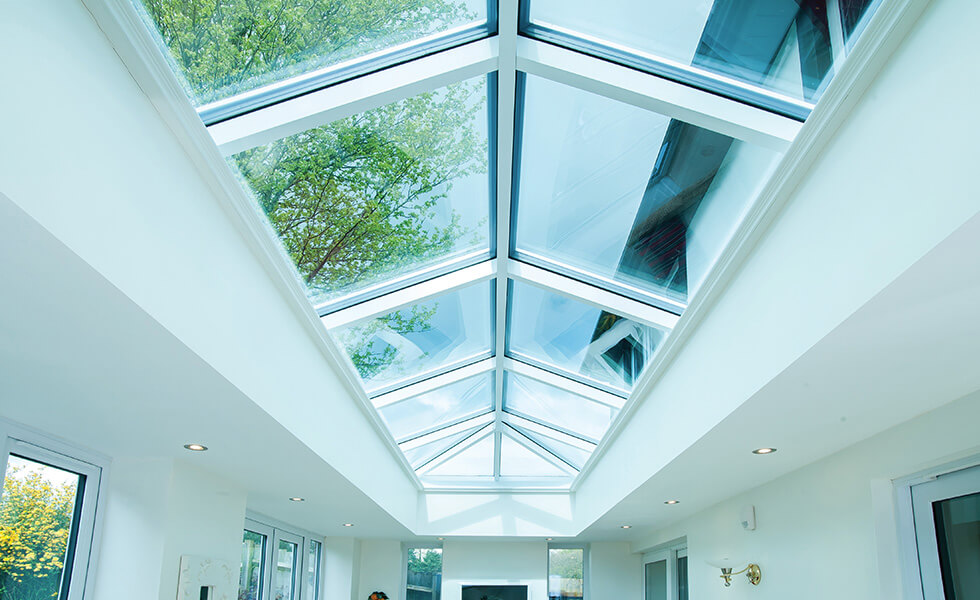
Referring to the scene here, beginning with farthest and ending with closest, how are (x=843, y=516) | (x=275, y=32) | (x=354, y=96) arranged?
(x=843, y=516)
(x=354, y=96)
(x=275, y=32)

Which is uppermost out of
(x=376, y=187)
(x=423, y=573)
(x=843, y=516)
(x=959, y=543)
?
(x=376, y=187)

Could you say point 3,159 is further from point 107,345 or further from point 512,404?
point 512,404

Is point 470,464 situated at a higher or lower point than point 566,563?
higher

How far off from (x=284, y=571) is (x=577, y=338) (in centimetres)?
447

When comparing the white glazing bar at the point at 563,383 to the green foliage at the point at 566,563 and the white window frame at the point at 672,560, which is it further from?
the green foliage at the point at 566,563

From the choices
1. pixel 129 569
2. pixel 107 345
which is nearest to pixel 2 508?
pixel 129 569

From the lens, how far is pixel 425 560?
31.7ft

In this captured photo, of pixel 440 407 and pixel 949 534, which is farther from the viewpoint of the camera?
pixel 440 407

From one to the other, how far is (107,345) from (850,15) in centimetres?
235

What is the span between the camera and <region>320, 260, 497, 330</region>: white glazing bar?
4.28m

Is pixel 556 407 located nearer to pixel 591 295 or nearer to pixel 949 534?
pixel 591 295

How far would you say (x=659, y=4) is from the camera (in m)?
2.49

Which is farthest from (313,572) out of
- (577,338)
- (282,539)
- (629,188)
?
(629,188)

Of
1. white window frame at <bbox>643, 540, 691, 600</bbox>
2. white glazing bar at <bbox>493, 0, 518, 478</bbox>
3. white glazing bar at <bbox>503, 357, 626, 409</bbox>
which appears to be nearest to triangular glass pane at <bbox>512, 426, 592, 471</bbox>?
white window frame at <bbox>643, 540, 691, 600</bbox>
